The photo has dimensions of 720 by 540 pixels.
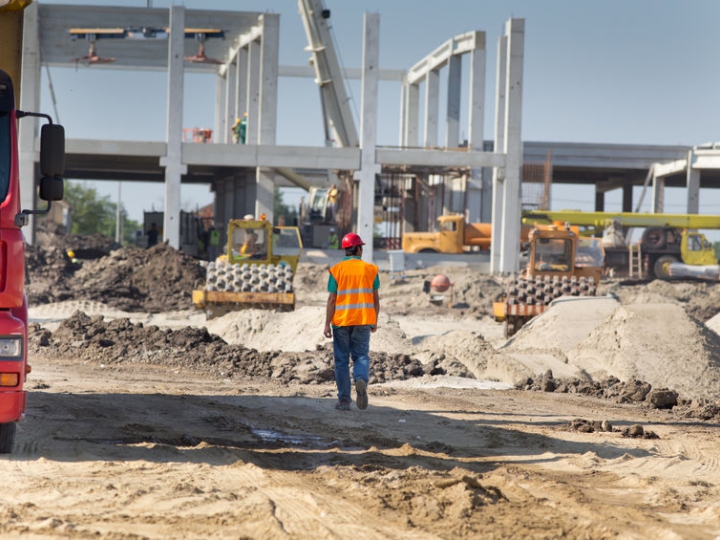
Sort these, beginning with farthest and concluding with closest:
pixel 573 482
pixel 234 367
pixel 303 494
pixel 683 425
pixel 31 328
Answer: pixel 31 328 < pixel 234 367 < pixel 683 425 < pixel 573 482 < pixel 303 494

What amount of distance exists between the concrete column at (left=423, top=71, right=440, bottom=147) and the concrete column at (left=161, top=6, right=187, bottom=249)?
14.8 metres

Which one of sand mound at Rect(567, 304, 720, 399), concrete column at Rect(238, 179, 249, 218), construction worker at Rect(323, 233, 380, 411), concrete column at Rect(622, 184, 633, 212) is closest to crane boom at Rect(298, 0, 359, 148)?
concrete column at Rect(238, 179, 249, 218)

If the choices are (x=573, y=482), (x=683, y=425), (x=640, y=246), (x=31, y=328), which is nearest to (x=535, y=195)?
(x=640, y=246)

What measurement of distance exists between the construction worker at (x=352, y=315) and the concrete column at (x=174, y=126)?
30239 millimetres

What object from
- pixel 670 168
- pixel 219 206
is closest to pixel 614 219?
pixel 670 168

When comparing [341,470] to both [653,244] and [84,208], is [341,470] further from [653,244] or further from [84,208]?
[84,208]

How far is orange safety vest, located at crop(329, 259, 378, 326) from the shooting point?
9.89m

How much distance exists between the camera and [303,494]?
227 inches

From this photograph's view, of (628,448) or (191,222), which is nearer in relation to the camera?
(628,448)

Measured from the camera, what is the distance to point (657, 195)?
51.7 metres

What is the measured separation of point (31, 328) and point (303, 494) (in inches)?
548

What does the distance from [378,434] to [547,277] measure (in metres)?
14.0

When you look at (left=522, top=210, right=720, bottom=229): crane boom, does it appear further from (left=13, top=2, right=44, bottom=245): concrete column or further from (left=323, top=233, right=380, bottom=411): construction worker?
(left=323, top=233, right=380, bottom=411): construction worker

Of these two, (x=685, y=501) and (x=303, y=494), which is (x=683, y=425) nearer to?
(x=685, y=501)
